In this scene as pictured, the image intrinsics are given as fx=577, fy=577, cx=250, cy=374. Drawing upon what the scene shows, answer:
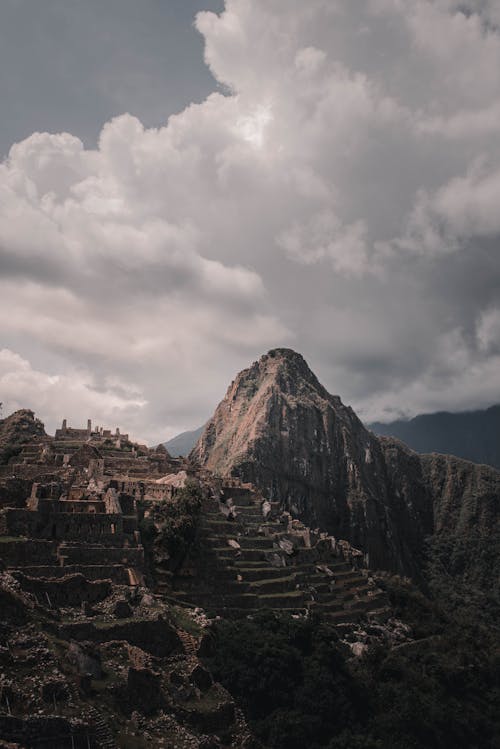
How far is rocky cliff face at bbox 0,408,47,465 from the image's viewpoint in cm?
7281

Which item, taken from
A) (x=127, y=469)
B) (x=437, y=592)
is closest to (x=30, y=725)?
(x=127, y=469)

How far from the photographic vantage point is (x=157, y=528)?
40.2 meters

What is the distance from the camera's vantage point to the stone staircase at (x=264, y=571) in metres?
41.7

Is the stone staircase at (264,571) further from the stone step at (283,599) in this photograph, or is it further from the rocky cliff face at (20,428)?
the rocky cliff face at (20,428)

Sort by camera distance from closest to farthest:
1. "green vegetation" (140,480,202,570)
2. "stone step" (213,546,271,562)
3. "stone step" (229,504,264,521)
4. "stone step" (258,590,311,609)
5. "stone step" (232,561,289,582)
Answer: "green vegetation" (140,480,202,570)
"stone step" (258,590,311,609)
"stone step" (232,561,289,582)
"stone step" (213,546,271,562)
"stone step" (229,504,264,521)

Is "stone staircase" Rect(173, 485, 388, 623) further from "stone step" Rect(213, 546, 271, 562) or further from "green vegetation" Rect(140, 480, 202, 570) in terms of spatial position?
"green vegetation" Rect(140, 480, 202, 570)

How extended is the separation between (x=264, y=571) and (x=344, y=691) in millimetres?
14750

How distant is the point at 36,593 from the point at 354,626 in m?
30.4

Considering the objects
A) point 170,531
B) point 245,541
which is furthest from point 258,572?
point 170,531

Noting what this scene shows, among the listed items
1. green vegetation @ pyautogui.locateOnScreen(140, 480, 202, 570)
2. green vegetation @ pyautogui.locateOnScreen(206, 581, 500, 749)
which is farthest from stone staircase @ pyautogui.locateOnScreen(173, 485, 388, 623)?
green vegetation @ pyautogui.locateOnScreen(206, 581, 500, 749)

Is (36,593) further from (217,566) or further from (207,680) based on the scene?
(217,566)

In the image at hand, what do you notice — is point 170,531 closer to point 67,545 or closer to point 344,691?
point 67,545

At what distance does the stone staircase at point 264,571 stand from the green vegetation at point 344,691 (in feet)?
17.4

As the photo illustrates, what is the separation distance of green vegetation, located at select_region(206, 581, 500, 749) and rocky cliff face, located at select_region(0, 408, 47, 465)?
43.2 m
